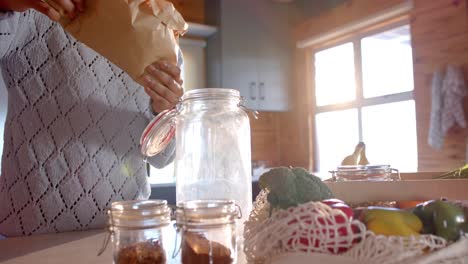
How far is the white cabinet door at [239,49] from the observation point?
341cm

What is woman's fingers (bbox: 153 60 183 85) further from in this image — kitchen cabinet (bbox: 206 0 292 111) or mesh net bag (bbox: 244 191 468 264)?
kitchen cabinet (bbox: 206 0 292 111)

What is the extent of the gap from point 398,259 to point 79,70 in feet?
2.57

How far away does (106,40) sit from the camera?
657 millimetres

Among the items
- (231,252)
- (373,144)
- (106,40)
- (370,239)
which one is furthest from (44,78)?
(373,144)

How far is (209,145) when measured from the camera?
2.30ft

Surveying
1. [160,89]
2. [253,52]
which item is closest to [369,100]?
[253,52]

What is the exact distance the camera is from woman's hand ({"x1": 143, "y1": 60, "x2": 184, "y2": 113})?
0.70 metres

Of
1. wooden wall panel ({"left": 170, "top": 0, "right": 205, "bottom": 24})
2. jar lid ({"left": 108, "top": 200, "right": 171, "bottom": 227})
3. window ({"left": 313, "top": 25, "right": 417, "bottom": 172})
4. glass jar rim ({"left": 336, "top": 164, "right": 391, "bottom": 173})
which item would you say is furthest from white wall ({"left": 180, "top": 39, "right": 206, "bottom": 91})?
jar lid ({"left": 108, "top": 200, "right": 171, "bottom": 227})

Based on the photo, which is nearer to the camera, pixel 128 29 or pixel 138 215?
pixel 138 215

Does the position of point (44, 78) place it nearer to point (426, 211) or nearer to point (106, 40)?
point (106, 40)

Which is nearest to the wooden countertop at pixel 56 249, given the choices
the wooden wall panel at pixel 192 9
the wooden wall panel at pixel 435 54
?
the wooden wall panel at pixel 435 54

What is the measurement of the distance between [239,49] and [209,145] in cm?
288

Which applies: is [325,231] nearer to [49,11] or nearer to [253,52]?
[49,11]

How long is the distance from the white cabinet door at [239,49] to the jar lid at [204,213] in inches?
118
